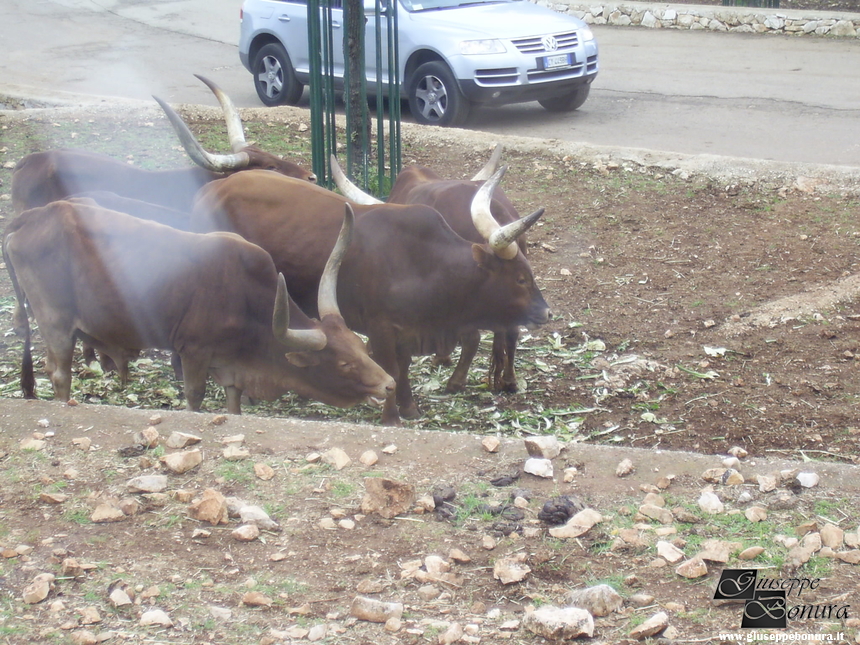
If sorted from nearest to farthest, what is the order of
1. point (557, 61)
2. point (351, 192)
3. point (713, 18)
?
1. point (351, 192)
2. point (557, 61)
3. point (713, 18)

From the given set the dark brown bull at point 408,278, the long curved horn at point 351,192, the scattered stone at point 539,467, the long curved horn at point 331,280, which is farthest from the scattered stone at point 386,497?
the long curved horn at point 351,192

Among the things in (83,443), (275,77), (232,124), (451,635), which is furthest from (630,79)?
(451,635)

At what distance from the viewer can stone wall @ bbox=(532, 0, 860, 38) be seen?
1734cm

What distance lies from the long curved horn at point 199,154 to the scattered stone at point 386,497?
387 centimetres

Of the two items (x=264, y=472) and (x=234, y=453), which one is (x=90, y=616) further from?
(x=234, y=453)

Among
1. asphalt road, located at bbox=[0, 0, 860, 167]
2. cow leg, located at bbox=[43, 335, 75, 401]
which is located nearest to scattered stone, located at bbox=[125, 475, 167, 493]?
cow leg, located at bbox=[43, 335, 75, 401]

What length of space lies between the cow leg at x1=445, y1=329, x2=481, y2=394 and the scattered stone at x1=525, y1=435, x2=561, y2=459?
1.92 metres

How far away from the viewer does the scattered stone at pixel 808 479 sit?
3.98 m

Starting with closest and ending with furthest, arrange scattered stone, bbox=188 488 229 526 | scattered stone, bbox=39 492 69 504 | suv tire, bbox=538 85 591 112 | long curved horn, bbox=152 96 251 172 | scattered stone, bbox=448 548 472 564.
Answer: scattered stone, bbox=448 548 472 564 < scattered stone, bbox=188 488 229 526 < scattered stone, bbox=39 492 69 504 < long curved horn, bbox=152 96 251 172 < suv tire, bbox=538 85 591 112

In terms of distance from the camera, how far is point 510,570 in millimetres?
3404

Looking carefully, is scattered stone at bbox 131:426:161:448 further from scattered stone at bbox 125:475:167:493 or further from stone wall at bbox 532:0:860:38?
stone wall at bbox 532:0:860:38

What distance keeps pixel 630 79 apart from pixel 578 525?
11607 mm

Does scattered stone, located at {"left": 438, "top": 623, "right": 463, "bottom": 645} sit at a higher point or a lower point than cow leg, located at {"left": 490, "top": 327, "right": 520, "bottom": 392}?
higher

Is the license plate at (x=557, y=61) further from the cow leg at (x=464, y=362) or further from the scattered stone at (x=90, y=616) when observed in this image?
the scattered stone at (x=90, y=616)
